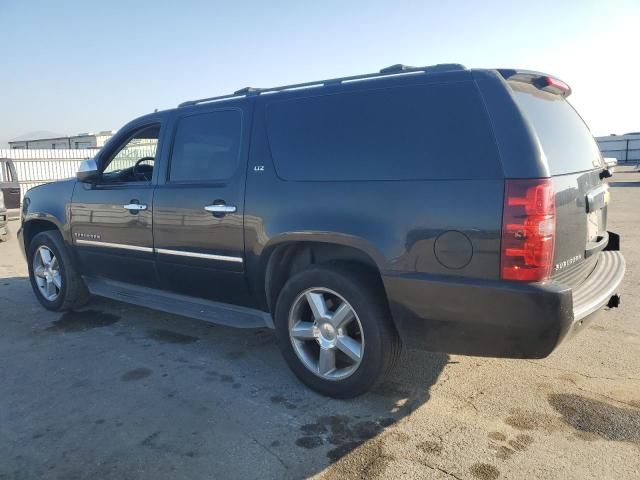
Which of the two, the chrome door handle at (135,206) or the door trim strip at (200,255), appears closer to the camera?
the door trim strip at (200,255)

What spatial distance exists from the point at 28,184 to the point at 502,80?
20761mm

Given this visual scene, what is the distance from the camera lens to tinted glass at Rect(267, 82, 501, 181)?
9.02 feet

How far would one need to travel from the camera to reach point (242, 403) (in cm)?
332

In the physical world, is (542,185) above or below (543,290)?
above

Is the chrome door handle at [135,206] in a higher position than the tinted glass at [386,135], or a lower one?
lower

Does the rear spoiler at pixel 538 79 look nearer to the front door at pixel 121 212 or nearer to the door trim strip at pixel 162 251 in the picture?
the door trim strip at pixel 162 251

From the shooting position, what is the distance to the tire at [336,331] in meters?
3.10

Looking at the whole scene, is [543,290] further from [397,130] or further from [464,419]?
[397,130]

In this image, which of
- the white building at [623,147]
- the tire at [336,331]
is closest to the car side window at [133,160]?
the tire at [336,331]

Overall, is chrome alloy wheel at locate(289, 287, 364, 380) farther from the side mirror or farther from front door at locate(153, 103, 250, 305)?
the side mirror

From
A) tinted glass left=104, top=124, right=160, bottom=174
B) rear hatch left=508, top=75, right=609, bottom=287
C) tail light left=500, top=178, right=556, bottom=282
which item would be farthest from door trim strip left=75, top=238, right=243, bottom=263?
rear hatch left=508, top=75, right=609, bottom=287

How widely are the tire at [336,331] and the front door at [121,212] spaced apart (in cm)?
157

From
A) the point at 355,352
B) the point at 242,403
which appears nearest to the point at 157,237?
the point at 242,403

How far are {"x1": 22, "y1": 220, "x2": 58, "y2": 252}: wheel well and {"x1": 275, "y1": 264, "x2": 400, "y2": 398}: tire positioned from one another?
11.5 ft
